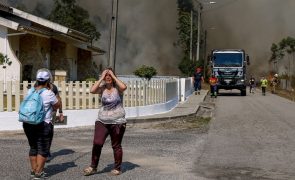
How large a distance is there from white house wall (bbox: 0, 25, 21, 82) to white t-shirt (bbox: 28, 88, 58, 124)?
655 inches

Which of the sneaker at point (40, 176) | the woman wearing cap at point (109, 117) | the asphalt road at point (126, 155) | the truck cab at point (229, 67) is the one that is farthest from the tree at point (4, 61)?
the truck cab at point (229, 67)

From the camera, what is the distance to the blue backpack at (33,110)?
8.20 metres

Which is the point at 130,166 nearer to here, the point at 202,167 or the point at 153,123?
the point at 202,167

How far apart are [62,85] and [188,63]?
39.2 meters

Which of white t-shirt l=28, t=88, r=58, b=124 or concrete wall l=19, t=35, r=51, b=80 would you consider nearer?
white t-shirt l=28, t=88, r=58, b=124

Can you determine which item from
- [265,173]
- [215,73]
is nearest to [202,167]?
[265,173]

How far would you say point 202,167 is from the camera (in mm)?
9812

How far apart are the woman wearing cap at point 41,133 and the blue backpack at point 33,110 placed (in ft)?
0.34

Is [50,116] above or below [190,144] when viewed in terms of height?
above

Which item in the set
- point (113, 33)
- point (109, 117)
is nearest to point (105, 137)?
point (109, 117)

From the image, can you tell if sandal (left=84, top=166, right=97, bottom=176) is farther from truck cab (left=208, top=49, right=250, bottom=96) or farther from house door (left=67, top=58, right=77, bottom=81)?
truck cab (left=208, top=49, right=250, bottom=96)

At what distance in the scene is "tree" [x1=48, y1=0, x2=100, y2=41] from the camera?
201ft

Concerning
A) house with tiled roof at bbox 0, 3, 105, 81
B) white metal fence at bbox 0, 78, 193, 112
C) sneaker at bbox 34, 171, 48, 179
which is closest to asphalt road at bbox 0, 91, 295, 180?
sneaker at bbox 34, 171, 48, 179

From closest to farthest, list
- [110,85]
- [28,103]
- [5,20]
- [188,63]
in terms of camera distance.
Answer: [28,103]
[110,85]
[5,20]
[188,63]
